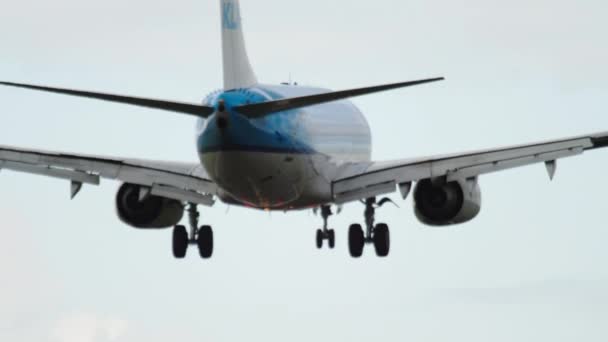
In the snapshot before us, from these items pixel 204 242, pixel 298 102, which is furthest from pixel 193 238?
pixel 298 102

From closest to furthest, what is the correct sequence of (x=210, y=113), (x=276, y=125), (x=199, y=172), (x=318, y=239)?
(x=210, y=113), (x=276, y=125), (x=199, y=172), (x=318, y=239)

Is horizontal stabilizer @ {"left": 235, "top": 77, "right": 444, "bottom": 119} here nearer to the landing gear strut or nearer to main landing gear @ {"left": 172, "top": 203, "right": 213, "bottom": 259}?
main landing gear @ {"left": 172, "top": 203, "right": 213, "bottom": 259}

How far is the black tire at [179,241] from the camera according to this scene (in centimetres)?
7031

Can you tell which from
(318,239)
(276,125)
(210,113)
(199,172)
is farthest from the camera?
(318,239)

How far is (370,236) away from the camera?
71.2 m

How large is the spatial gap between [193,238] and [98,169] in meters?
4.66

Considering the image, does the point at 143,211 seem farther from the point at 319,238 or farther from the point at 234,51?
the point at 319,238

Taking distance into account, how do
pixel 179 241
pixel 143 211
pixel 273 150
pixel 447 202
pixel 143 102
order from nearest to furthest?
pixel 143 102, pixel 273 150, pixel 447 202, pixel 179 241, pixel 143 211

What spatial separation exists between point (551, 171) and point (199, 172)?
12.9 m

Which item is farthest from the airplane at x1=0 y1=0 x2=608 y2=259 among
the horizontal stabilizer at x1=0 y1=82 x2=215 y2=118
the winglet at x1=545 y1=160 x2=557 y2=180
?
the horizontal stabilizer at x1=0 y1=82 x2=215 y2=118

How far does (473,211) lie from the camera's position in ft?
225

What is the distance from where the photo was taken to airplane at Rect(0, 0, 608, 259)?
206 ft

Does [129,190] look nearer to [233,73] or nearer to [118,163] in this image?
[118,163]

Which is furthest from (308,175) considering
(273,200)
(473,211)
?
(473,211)
